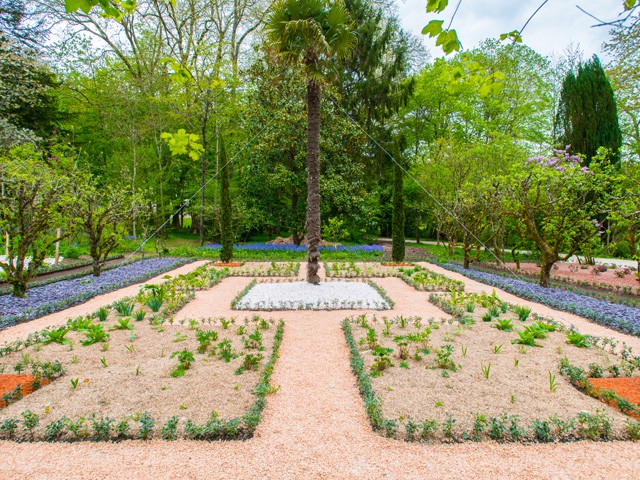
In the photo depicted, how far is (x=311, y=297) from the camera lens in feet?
24.1

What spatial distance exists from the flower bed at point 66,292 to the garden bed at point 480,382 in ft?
18.0

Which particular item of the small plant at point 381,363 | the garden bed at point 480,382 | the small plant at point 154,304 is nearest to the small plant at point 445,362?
the garden bed at point 480,382

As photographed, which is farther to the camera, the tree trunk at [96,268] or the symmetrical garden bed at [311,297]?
the tree trunk at [96,268]

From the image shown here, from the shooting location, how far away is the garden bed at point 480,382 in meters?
2.85

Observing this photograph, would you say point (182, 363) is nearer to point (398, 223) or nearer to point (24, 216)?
point (24, 216)

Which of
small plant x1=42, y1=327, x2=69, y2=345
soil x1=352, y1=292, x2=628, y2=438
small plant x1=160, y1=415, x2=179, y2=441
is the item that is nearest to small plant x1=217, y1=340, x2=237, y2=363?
small plant x1=160, y1=415, x2=179, y2=441

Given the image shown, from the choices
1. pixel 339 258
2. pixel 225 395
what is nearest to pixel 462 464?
pixel 225 395

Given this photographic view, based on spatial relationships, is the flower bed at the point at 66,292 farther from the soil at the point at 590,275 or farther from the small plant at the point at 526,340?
the soil at the point at 590,275

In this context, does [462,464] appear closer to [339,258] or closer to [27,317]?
[27,317]

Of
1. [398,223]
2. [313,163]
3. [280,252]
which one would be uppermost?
[313,163]

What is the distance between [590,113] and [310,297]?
16.7 metres

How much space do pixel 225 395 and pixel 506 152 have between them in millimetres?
14655

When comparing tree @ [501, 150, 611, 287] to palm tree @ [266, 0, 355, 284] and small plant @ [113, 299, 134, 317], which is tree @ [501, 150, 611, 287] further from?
small plant @ [113, 299, 134, 317]

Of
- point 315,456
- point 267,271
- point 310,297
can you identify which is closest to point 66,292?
point 267,271
